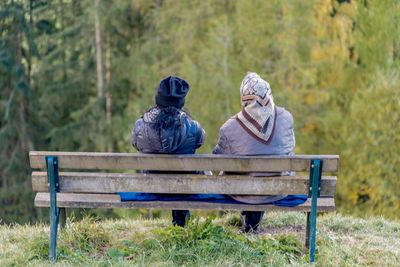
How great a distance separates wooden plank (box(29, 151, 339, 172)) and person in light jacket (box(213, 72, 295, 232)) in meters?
0.50

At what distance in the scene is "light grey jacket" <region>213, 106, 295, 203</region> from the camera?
525cm

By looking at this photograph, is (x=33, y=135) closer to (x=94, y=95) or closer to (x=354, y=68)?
(x=94, y=95)

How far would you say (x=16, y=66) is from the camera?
81.6 feet

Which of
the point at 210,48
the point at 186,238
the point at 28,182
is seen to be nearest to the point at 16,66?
the point at 28,182

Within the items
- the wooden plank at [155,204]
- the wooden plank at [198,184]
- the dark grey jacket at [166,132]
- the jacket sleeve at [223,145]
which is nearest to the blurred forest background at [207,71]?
the jacket sleeve at [223,145]

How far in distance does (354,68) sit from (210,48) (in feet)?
12.8

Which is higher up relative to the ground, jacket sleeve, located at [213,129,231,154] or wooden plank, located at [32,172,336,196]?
jacket sleeve, located at [213,129,231,154]

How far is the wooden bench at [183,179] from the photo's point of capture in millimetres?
4742

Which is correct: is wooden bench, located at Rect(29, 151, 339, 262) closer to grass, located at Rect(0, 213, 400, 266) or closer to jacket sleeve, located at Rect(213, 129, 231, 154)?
grass, located at Rect(0, 213, 400, 266)

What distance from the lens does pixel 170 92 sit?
16.5 feet

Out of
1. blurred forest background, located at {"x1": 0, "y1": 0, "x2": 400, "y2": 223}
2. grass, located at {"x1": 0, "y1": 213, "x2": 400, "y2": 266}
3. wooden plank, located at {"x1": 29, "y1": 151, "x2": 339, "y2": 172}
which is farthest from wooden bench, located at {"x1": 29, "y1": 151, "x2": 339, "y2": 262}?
blurred forest background, located at {"x1": 0, "y1": 0, "x2": 400, "y2": 223}

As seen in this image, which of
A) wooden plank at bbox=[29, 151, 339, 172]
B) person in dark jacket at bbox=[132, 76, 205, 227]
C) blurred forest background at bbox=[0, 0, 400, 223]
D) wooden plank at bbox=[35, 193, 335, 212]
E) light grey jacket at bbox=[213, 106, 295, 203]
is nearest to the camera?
wooden plank at bbox=[29, 151, 339, 172]

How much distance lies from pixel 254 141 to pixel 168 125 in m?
0.64

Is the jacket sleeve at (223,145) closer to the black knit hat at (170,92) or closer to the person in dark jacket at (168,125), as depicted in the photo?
the person in dark jacket at (168,125)
